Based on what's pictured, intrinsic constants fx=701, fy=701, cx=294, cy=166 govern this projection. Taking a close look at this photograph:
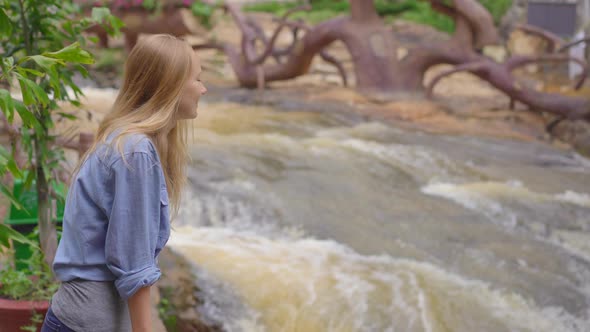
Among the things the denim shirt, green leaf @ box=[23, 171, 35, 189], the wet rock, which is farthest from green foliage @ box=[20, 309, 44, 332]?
the wet rock

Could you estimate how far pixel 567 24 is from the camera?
19109 mm

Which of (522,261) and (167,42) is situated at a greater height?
(167,42)

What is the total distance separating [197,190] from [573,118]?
6.11m

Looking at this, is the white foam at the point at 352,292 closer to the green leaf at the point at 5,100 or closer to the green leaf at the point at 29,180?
the green leaf at the point at 29,180

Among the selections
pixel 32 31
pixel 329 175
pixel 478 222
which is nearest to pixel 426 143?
pixel 329 175

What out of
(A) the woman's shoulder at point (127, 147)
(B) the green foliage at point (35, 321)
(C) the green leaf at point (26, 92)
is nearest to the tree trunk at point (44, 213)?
(B) the green foliage at point (35, 321)

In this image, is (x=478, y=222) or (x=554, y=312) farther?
(x=478, y=222)

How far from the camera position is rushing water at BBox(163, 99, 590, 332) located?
4066mm

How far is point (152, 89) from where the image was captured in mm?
1767

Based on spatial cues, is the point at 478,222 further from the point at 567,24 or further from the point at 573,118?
the point at 567,24

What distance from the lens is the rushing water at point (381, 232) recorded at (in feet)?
13.3

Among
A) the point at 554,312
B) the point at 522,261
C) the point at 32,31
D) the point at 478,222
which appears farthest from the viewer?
the point at 478,222

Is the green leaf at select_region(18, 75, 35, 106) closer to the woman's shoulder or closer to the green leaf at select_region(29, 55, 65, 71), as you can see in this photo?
the green leaf at select_region(29, 55, 65, 71)

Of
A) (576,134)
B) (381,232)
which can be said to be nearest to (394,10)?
(576,134)
